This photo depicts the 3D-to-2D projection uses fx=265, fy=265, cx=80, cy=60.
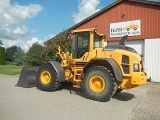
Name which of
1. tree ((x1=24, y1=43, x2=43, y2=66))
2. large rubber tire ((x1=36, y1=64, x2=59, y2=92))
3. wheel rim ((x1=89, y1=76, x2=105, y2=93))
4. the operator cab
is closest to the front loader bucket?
large rubber tire ((x1=36, y1=64, x2=59, y2=92))

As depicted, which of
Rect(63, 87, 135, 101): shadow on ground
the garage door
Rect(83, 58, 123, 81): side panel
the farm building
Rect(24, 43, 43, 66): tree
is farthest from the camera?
Rect(24, 43, 43, 66): tree

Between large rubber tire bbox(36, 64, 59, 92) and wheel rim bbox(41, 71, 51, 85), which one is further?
wheel rim bbox(41, 71, 51, 85)

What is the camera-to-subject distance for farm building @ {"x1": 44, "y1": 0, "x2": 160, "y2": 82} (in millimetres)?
17641

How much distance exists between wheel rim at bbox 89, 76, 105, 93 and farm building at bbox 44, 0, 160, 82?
8512mm

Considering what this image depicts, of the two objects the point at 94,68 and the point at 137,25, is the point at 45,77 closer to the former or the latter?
the point at 94,68

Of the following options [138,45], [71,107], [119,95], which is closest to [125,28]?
[138,45]

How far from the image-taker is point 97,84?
994cm

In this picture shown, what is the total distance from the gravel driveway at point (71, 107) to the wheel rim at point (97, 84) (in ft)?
1.71

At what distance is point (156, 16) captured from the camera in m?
17.7

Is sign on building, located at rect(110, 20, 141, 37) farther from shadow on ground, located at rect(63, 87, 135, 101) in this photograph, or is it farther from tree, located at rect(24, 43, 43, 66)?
tree, located at rect(24, 43, 43, 66)

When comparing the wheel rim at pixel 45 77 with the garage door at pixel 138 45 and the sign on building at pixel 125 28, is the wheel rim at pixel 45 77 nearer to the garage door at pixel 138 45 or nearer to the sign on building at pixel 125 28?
the garage door at pixel 138 45

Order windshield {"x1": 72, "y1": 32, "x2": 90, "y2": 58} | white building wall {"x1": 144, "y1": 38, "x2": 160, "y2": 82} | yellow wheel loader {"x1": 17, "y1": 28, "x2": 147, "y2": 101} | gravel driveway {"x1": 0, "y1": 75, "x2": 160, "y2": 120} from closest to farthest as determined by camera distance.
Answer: gravel driveway {"x1": 0, "y1": 75, "x2": 160, "y2": 120}
yellow wheel loader {"x1": 17, "y1": 28, "x2": 147, "y2": 101}
windshield {"x1": 72, "y1": 32, "x2": 90, "y2": 58}
white building wall {"x1": 144, "y1": 38, "x2": 160, "y2": 82}

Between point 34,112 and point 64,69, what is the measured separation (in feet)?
14.2

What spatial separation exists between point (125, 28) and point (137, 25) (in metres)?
0.96
